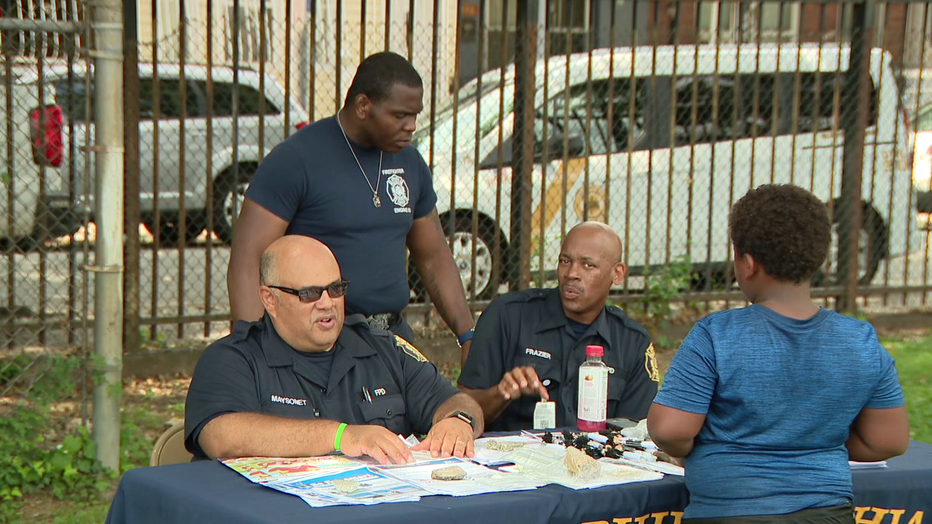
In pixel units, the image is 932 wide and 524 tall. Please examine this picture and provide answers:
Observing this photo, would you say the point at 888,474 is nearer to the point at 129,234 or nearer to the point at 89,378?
the point at 89,378

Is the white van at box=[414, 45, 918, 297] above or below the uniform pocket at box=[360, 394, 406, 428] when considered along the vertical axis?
above

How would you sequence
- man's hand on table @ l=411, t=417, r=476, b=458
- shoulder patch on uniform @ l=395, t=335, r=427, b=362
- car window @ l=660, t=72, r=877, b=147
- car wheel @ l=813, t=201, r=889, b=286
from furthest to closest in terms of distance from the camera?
1. car wheel @ l=813, t=201, r=889, b=286
2. car window @ l=660, t=72, r=877, b=147
3. shoulder patch on uniform @ l=395, t=335, r=427, b=362
4. man's hand on table @ l=411, t=417, r=476, b=458

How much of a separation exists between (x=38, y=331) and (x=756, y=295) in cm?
399

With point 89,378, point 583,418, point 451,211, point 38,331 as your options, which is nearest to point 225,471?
point 583,418

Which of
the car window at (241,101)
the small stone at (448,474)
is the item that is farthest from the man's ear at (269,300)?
the car window at (241,101)

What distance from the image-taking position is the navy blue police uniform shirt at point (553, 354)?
3.95m

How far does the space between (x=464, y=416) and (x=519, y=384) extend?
28 cm

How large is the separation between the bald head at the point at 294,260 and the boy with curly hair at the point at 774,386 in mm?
1090

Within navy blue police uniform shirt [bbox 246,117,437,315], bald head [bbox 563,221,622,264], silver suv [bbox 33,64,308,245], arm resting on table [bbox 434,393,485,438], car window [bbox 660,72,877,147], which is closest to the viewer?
arm resting on table [bbox 434,393,485,438]

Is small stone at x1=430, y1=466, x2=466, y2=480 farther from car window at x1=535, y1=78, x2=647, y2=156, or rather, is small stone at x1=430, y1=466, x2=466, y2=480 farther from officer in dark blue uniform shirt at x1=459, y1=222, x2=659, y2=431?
car window at x1=535, y1=78, x2=647, y2=156

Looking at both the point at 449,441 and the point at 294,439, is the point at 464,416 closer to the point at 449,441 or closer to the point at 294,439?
the point at 449,441

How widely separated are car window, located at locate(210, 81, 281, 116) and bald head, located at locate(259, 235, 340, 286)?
15.7 feet

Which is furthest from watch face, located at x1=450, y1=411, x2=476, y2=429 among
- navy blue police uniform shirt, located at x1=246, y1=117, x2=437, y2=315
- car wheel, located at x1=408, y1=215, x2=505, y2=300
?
car wheel, located at x1=408, y1=215, x2=505, y2=300

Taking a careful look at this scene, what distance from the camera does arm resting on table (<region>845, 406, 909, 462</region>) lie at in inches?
108
